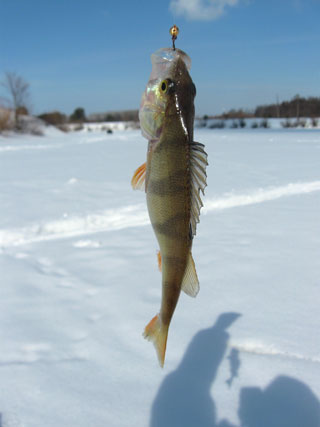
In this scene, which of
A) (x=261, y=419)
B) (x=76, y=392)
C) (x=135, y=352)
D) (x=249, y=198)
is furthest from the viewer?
(x=249, y=198)

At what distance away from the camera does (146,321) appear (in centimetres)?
262

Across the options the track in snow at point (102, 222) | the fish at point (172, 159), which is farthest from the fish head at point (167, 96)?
the track in snow at point (102, 222)

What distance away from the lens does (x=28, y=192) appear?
6336mm

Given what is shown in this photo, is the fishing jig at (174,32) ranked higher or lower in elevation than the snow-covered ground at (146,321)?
higher

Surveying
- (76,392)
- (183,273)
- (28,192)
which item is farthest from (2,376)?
(28,192)

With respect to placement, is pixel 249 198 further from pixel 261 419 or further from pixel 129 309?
pixel 261 419

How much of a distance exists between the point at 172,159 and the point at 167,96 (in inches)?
6.7

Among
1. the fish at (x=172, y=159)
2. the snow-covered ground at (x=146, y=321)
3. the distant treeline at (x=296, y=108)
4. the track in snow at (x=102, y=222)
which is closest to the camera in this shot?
the fish at (x=172, y=159)

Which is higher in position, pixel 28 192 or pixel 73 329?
pixel 28 192

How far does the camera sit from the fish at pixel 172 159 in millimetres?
876

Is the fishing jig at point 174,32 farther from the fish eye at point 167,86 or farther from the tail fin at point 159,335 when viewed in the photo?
the tail fin at point 159,335

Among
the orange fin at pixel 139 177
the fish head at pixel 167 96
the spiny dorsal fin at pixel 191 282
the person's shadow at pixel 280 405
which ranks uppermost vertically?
the fish head at pixel 167 96

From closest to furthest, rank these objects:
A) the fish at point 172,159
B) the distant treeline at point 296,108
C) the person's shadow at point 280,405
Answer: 1. the fish at point 172,159
2. the person's shadow at point 280,405
3. the distant treeline at point 296,108

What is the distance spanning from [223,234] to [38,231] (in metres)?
2.54
